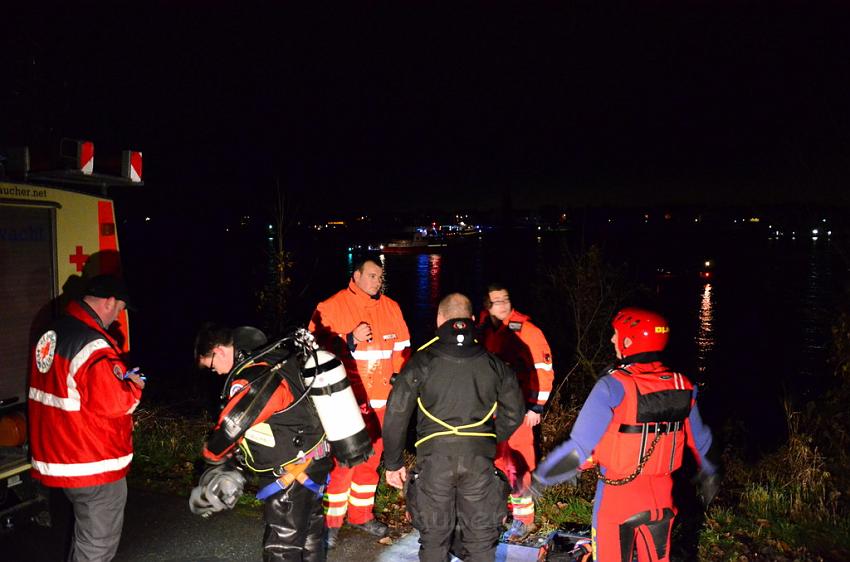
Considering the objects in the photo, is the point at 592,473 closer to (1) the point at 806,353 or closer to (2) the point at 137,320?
(1) the point at 806,353

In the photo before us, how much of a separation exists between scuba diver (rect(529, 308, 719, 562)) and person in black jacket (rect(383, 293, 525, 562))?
514 millimetres

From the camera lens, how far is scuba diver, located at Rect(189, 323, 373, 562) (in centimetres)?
311

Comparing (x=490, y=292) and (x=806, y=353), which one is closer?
(x=490, y=292)

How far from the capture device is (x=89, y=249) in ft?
14.9

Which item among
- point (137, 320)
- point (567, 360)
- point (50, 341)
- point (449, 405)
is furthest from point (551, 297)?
point (137, 320)

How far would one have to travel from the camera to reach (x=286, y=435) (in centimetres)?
325

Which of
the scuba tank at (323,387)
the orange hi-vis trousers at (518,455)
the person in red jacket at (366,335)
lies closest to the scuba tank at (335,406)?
the scuba tank at (323,387)

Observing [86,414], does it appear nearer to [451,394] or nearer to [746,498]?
[451,394]

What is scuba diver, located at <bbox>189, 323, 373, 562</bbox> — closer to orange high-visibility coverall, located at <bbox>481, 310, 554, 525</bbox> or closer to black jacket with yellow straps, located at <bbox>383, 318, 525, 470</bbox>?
black jacket with yellow straps, located at <bbox>383, 318, 525, 470</bbox>

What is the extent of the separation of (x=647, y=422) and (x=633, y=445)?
5.3 inches

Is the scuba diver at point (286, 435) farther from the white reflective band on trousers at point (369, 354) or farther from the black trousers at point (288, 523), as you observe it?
the white reflective band on trousers at point (369, 354)

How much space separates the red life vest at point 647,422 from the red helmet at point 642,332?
0.11m

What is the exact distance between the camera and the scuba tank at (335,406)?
3.20 m

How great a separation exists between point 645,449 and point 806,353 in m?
26.1
